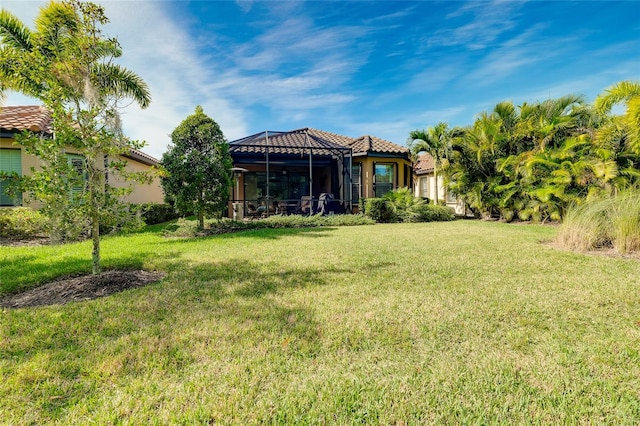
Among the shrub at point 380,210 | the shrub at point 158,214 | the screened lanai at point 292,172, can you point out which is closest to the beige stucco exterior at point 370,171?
the screened lanai at point 292,172

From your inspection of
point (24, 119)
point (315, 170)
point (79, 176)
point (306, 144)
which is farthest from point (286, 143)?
point (79, 176)

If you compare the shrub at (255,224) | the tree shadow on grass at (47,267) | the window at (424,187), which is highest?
the window at (424,187)

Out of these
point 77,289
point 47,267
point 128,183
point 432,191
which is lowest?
point 77,289

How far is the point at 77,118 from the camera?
180 inches

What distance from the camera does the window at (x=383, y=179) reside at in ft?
58.1

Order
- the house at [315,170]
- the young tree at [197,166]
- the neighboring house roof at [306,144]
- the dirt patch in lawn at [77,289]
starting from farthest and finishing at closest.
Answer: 1. the house at [315,170]
2. the neighboring house roof at [306,144]
3. the young tree at [197,166]
4. the dirt patch in lawn at [77,289]

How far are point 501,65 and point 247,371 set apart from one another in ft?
45.9

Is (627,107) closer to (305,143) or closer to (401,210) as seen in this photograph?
(401,210)

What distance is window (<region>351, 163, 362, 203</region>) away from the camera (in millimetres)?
17469

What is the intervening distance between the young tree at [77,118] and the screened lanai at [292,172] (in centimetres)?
958

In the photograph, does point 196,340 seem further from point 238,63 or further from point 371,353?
point 238,63

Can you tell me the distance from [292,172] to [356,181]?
437 cm

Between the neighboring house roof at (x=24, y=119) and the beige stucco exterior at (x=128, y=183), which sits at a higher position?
the neighboring house roof at (x=24, y=119)

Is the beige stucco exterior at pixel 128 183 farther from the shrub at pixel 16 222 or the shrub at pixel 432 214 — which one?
the shrub at pixel 432 214
